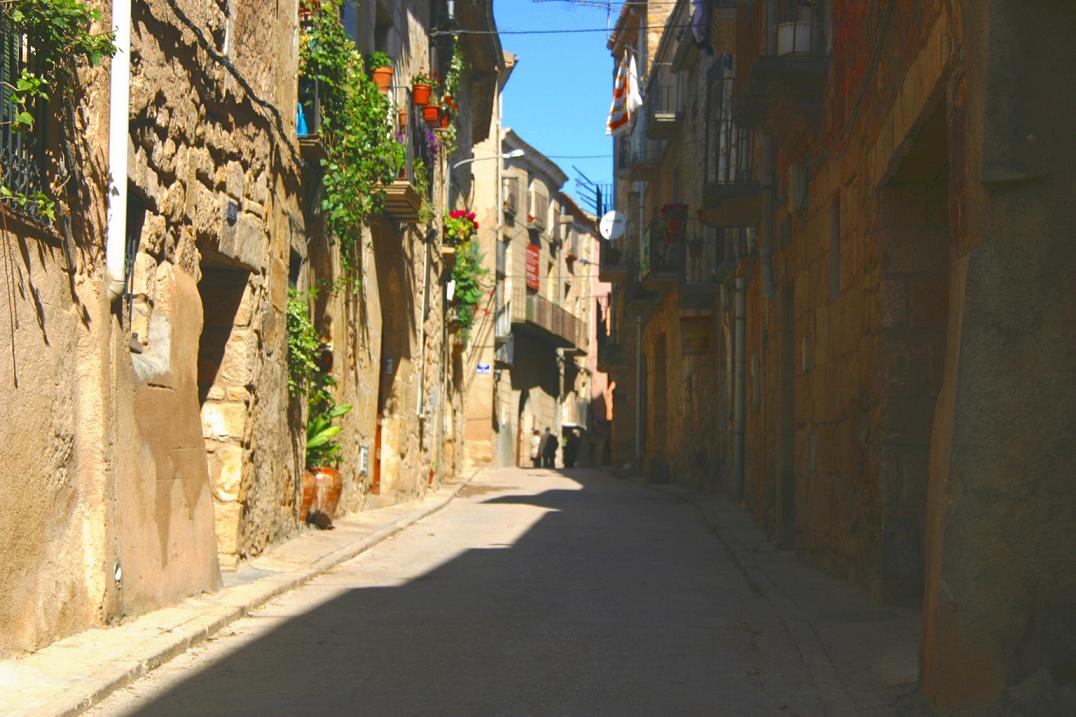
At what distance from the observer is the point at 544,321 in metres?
47.4

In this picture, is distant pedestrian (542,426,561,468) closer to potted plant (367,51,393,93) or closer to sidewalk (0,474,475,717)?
potted plant (367,51,393,93)

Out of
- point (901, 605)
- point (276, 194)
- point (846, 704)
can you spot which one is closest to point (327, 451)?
point (276, 194)

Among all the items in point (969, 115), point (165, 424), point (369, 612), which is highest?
point (969, 115)

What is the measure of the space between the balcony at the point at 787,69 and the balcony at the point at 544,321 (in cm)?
2783

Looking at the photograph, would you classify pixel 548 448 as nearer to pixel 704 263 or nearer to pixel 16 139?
pixel 704 263

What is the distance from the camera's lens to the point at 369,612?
30.3ft

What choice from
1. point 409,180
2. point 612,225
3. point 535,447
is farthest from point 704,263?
point 535,447

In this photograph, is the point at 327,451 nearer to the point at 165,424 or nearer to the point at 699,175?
the point at 165,424

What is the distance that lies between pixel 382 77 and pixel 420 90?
3017 mm

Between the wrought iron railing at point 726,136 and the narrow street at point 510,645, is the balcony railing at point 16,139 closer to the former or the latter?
the narrow street at point 510,645

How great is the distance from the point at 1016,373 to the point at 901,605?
3914mm

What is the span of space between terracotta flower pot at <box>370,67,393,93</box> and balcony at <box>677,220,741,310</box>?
5.38 metres

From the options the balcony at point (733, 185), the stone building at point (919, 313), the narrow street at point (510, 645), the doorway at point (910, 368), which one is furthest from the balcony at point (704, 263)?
the doorway at point (910, 368)

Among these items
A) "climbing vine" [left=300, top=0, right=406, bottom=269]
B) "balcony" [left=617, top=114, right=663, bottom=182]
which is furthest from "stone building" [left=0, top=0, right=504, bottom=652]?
"balcony" [left=617, top=114, right=663, bottom=182]
